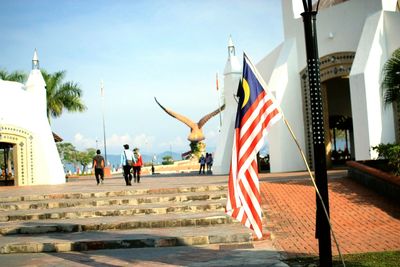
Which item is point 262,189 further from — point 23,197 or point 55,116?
point 55,116

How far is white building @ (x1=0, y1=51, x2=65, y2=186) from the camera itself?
22.2m

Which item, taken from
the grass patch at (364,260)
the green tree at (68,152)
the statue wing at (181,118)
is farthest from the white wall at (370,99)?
the green tree at (68,152)

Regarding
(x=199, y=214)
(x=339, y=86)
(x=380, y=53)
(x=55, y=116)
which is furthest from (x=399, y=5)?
(x=55, y=116)

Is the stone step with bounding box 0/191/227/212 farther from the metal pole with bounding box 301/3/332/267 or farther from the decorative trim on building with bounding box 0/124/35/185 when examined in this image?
the decorative trim on building with bounding box 0/124/35/185

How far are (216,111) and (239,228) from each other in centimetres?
4311

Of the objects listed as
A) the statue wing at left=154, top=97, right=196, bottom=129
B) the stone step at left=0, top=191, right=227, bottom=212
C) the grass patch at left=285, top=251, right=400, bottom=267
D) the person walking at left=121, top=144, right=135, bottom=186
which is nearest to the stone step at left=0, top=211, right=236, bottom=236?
the stone step at left=0, top=191, right=227, bottom=212

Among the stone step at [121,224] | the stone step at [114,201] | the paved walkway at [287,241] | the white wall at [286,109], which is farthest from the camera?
the white wall at [286,109]

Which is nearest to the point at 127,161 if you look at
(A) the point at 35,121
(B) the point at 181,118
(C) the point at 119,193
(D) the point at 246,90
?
(C) the point at 119,193

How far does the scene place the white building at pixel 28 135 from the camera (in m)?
22.2

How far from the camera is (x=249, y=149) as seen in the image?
217 inches

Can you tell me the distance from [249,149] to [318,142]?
80cm

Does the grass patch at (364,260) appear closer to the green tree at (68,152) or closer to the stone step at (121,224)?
the stone step at (121,224)

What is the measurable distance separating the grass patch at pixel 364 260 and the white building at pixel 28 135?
18.7m

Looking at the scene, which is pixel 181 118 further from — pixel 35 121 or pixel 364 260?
pixel 364 260
